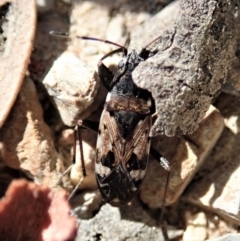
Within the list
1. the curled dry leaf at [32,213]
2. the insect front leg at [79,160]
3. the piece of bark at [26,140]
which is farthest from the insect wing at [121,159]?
the curled dry leaf at [32,213]

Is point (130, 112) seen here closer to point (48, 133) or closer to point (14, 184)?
point (48, 133)

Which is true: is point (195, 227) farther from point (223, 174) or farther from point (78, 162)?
point (78, 162)

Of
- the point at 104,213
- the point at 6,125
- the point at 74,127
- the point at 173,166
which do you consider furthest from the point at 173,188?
the point at 6,125

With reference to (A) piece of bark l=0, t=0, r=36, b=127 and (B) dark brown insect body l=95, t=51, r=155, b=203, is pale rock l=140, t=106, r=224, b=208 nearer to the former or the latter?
(B) dark brown insect body l=95, t=51, r=155, b=203

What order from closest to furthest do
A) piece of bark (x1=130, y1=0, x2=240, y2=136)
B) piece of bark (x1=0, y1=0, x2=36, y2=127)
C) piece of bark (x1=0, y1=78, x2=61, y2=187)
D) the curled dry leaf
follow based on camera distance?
the curled dry leaf, piece of bark (x1=130, y1=0, x2=240, y2=136), piece of bark (x1=0, y1=0, x2=36, y2=127), piece of bark (x1=0, y1=78, x2=61, y2=187)

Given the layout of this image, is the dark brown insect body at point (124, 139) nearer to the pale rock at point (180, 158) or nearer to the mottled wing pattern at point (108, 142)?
the mottled wing pattern at point (108, 142)

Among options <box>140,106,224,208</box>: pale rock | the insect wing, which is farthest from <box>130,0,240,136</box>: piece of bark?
<box>140,106,224,208</box>: pale rock
